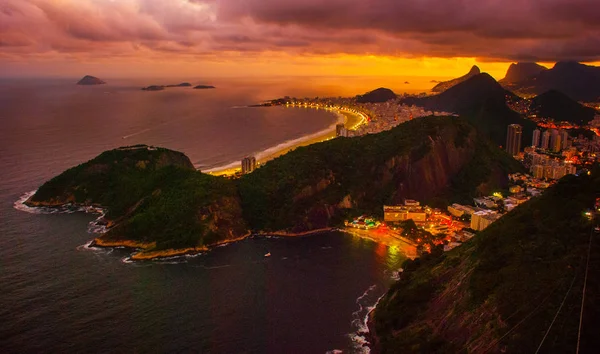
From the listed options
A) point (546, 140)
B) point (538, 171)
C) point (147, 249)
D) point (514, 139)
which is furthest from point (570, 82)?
point (147, 249)

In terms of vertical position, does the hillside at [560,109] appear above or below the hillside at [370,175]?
above

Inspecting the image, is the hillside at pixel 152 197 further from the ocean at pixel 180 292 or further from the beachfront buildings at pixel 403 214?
the beachfront buildings at pixel 403 214

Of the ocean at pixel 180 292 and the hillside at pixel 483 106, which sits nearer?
the ocean at pixel 180 292

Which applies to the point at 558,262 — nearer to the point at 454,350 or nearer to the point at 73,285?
the point at 454,350

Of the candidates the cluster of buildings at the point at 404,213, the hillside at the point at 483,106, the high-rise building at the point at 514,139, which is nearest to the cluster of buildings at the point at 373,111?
the hillside at the point at 483,106

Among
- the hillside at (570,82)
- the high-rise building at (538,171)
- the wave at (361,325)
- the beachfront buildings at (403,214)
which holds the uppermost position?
the hillside at (570,82)

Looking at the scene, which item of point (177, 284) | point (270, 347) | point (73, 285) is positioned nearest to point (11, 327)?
point (73, 285)

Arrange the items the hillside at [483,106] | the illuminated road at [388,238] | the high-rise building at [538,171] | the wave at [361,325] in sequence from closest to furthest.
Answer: the wave at [361,325] < the illuminated road at [388,238] < the high-rise building at [538,171] < the hillside at [483,106]
